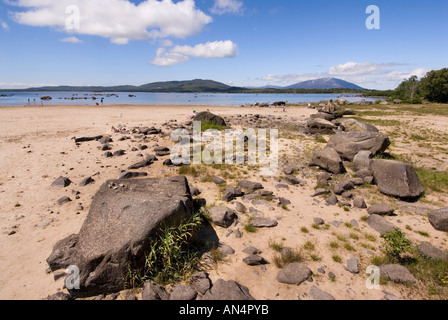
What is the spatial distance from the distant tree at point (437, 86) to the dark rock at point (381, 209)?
87222 mm

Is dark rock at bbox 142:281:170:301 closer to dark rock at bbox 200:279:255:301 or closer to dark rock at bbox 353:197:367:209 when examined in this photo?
dark rock at bbox 200:279:255:301

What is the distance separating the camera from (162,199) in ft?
21.7

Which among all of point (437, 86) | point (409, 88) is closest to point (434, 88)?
point (437, 86)

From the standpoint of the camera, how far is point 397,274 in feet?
19.8

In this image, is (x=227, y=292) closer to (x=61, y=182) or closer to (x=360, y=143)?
(x=61, y=182)

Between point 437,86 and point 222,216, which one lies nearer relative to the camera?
point 222,216

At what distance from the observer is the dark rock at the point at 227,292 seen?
5355 mm

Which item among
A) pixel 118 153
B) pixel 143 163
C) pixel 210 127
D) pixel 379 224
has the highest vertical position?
pixel 210 127

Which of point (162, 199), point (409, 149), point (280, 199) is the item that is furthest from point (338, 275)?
point (409, 149)

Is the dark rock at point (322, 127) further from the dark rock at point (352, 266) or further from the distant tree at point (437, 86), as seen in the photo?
the distant tree at point (437, 86)

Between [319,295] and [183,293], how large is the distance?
3.33m

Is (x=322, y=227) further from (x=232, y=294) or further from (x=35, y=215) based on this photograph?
(x=35, y=215)
